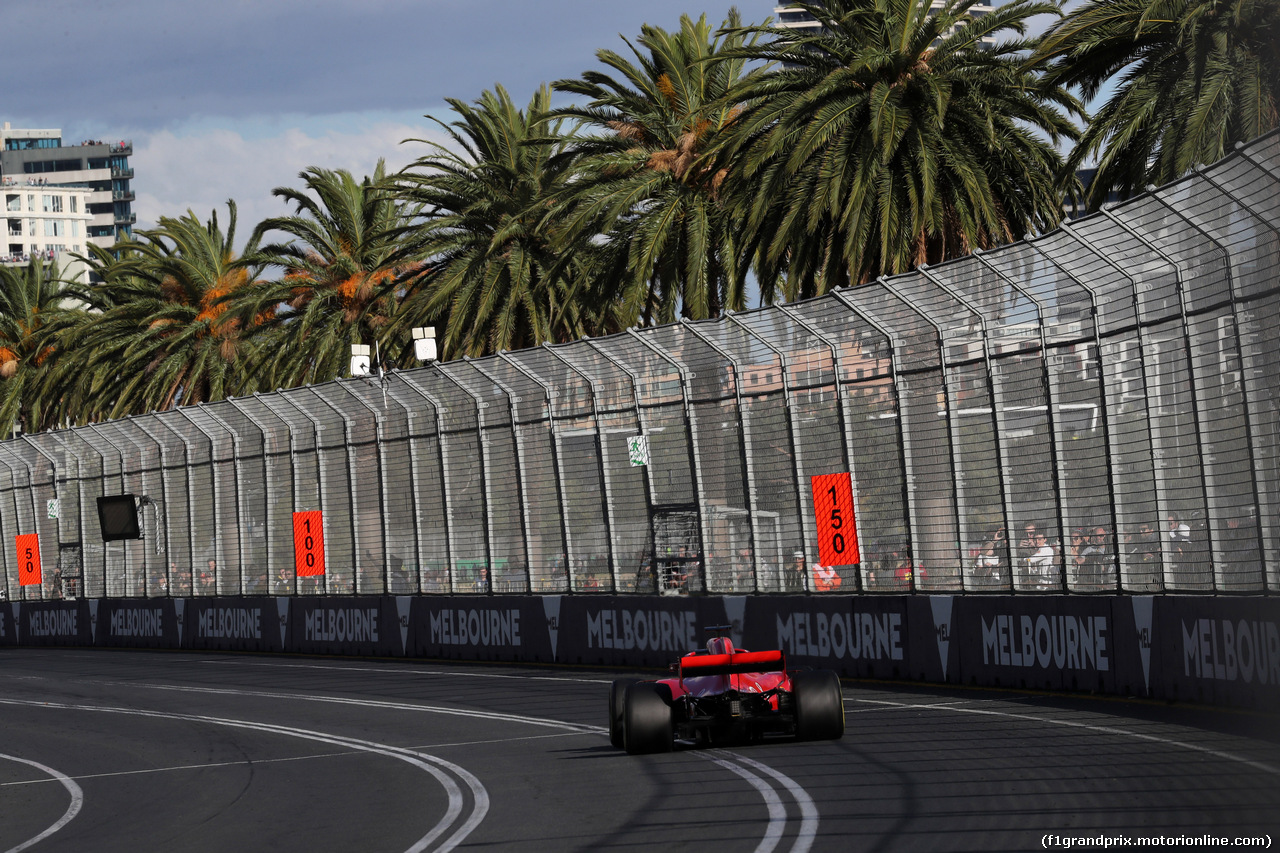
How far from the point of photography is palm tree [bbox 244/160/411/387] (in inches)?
1492

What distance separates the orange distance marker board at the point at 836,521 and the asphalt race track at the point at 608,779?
239 cm

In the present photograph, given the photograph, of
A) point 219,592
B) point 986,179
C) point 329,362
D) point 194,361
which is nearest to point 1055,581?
point 986,179

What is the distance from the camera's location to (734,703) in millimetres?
11750

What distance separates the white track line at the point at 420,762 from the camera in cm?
912

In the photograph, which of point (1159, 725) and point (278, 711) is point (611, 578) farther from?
point (1159, 725)

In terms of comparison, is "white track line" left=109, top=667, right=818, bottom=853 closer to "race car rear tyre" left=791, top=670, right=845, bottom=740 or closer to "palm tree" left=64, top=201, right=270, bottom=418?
"race car rear tyre" left=791, top=670, right=845, bottom=740

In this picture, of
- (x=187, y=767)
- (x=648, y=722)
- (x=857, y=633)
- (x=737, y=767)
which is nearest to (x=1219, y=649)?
(x=737, y=767)

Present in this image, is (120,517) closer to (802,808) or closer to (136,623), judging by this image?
(136,623)

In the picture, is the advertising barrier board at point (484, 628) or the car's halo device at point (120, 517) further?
the car's halo device at point (120, 517)

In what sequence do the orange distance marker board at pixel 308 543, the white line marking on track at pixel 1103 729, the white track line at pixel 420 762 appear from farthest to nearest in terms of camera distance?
the orange distance marker board at pixel 308 543 < the white line marking on track at pixel 1103 729 < the white track line at pixel 420 762

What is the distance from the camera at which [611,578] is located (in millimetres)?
22375

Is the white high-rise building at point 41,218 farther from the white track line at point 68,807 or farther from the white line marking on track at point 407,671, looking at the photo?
the white track line at point 68,807

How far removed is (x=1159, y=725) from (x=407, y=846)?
6.08 metres

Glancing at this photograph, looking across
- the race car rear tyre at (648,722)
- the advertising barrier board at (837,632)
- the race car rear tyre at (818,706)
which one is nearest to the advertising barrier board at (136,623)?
the advertising barrier board at (837,632)
